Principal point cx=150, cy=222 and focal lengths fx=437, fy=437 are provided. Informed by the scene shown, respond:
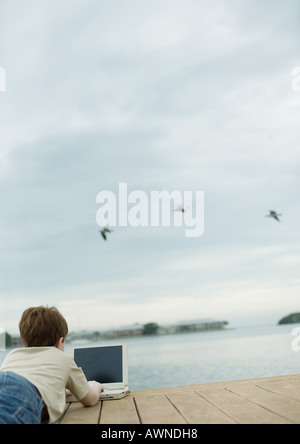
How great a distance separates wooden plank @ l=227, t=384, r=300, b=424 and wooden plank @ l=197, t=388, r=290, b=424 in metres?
0.03

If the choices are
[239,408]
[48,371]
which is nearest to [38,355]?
[48,371]

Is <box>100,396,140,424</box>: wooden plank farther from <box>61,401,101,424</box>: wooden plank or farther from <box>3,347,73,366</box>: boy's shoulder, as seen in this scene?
<box>3,347,73,366</box>: boy's shoulder

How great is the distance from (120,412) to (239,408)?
0.48m

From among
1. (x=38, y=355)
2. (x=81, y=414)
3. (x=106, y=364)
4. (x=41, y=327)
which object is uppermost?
(x=41, y=327)

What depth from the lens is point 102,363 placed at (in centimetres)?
219

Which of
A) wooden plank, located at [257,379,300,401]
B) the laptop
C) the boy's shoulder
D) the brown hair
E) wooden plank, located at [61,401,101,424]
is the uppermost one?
the brown hair

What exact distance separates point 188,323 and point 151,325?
355 centimetres

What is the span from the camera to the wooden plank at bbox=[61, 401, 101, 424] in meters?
1.66

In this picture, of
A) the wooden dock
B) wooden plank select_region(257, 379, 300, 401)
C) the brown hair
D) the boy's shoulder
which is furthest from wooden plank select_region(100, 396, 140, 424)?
wooden plank select_region(257, 379, 300, 401)

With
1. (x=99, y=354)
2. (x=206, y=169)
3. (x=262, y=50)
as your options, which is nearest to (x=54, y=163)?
(x=206, y=169)

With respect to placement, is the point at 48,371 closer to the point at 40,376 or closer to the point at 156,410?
the point at 40,376

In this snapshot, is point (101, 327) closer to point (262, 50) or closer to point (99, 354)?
point (262, 50)

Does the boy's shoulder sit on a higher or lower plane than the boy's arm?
higher

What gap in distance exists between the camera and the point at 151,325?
30.5 m
